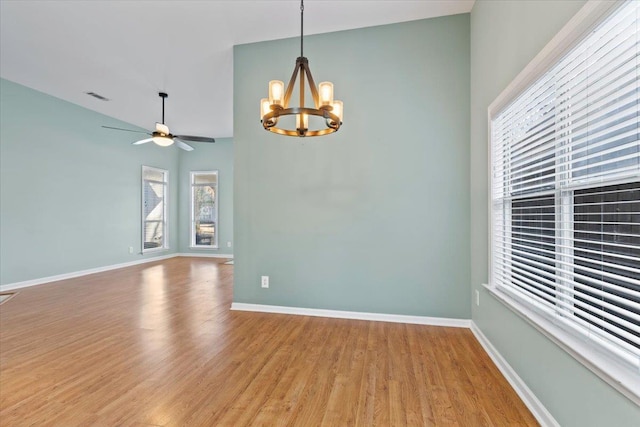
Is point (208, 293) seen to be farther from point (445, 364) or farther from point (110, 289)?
point (445, 364)

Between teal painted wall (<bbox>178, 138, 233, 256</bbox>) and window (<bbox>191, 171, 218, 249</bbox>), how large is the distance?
13cm

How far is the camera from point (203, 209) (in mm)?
8094

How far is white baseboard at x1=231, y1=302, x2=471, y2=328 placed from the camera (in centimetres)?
304

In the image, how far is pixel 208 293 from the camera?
14.2ft

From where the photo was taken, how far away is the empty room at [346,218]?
140 centimetres

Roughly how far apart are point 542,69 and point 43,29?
4.70 meters

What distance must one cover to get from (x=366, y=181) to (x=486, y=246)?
1.31 metres

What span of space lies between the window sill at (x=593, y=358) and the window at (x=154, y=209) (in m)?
7.54

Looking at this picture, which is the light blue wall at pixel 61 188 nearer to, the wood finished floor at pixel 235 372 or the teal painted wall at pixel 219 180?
the teal painted wall at pixel 219 180

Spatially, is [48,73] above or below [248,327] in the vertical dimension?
above

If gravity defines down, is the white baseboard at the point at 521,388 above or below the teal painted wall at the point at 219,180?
below

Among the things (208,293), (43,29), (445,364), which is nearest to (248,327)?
(208,293)

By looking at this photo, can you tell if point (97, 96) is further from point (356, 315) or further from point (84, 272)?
point (356, 315)

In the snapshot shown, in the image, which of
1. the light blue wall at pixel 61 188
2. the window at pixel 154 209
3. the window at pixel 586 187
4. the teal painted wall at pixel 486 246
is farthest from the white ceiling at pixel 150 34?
the window at pixel 154 209
